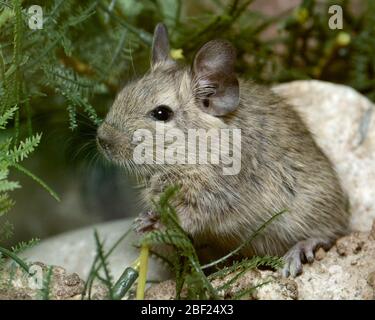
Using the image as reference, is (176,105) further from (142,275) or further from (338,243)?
(338,243)

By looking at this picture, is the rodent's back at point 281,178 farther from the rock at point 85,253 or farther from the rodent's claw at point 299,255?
the rock at point 85,253

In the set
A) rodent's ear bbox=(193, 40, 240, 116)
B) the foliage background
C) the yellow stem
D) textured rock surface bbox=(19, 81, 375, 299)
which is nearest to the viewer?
the yellow stem

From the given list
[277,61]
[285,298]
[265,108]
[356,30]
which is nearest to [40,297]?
[285,298]

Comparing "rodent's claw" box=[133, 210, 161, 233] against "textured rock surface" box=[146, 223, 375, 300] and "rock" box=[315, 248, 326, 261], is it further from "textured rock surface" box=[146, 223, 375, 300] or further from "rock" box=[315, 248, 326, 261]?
"rock" box=[315, 248, 326, 261]

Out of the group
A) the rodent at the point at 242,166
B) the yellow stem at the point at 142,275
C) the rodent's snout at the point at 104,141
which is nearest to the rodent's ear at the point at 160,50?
the rodent at the point at 242,166

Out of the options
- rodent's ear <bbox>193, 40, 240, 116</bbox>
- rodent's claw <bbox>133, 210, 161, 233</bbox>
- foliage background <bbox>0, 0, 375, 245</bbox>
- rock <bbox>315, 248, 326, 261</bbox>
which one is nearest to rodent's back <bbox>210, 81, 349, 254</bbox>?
rodent's ear <bbox>193, 40, 240, 116</bbox>
